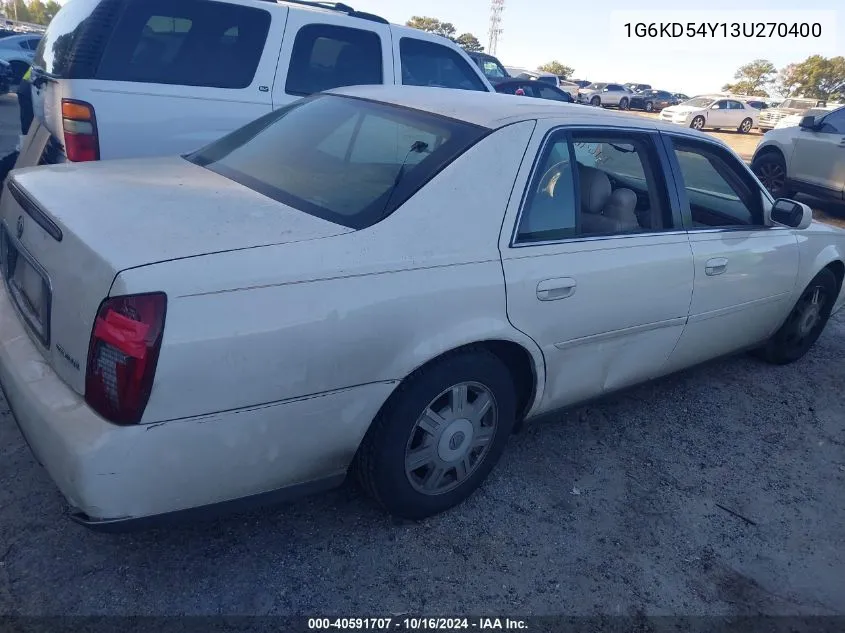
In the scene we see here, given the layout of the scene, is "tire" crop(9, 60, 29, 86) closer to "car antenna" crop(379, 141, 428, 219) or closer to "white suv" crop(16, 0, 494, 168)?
"white suv" crop(16, 0, 494, 168)

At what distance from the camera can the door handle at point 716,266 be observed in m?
3.40

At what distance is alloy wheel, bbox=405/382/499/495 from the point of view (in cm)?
253

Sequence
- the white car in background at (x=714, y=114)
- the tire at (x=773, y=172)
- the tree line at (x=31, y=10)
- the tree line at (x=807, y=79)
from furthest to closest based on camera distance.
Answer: the tree line at (x=31, y=10)
the tree line at (x=807, y=79)
the white car in background at (x=714, y=114)
the tire at (x=773, y=172)

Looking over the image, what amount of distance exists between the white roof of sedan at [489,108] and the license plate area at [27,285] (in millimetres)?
1606

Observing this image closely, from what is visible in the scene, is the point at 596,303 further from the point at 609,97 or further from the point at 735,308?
the point at 609,97

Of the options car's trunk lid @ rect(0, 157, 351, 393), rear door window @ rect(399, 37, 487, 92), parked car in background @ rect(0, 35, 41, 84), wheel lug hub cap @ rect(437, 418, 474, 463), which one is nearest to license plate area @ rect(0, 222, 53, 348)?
car's trunk lid @ rect(0, 157, 351, 393)

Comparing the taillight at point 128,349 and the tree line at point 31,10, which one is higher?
the tree line at point 31,10

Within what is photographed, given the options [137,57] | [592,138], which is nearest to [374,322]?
[592,138]

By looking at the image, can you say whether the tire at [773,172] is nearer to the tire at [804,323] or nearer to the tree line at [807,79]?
the tire at [804,323]

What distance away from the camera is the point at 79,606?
2.14 m

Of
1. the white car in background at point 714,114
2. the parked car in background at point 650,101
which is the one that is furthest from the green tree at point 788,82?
the white car in background at point 714,114

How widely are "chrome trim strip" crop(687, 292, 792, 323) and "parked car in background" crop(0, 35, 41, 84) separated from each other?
1573cm

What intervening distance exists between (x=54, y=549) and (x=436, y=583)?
133cm

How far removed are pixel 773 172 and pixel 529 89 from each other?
15.6 ft
